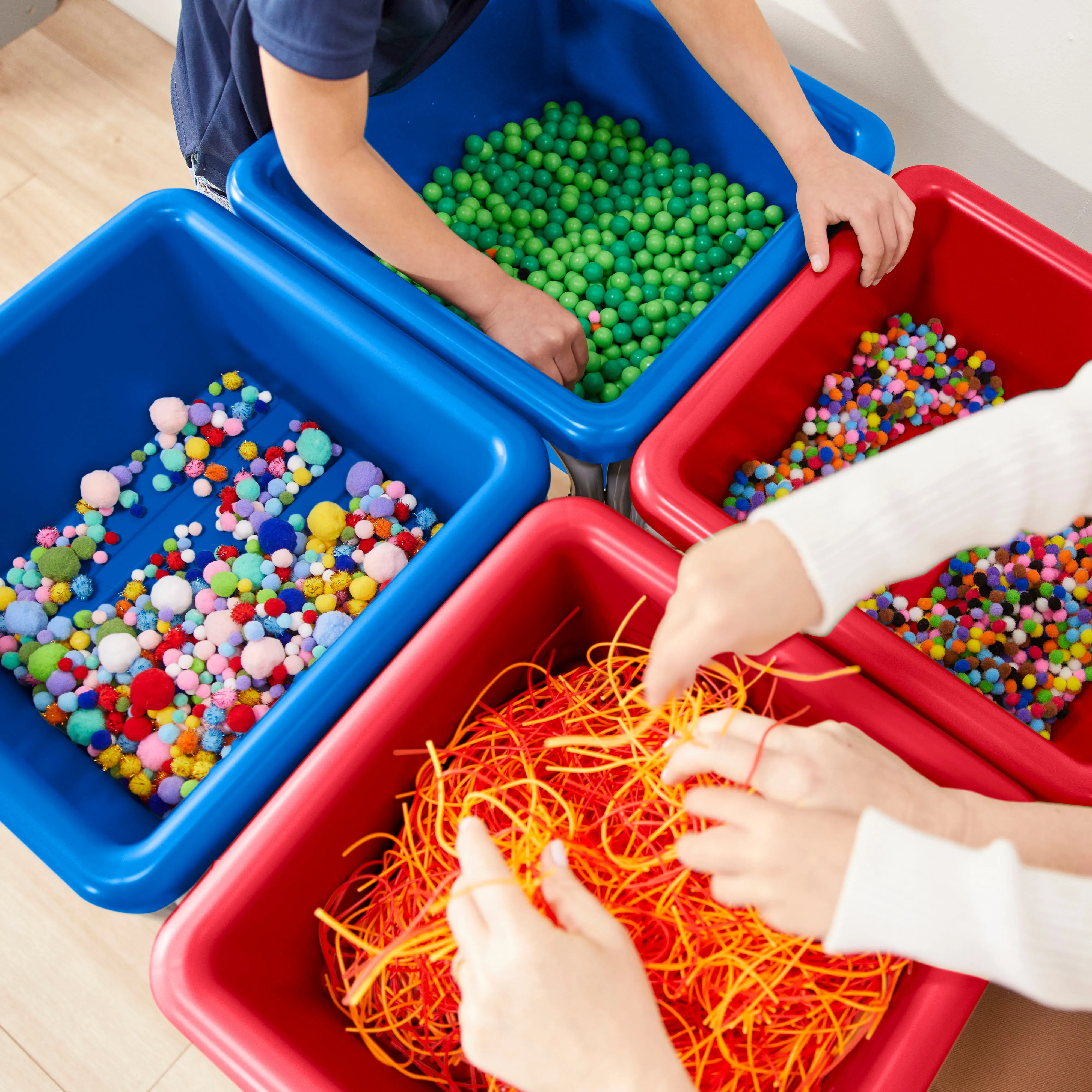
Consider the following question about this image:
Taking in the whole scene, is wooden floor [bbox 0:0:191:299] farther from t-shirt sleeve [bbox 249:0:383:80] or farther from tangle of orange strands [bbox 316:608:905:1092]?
tangle of orange strands [bbox 316:608:905:1092]

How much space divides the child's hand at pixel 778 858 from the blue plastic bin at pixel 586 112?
0.34 m

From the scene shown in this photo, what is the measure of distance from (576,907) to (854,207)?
0.62 meters

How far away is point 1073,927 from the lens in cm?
46

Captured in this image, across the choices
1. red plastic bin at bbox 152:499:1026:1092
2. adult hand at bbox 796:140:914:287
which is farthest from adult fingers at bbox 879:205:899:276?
red plastic bin at bbox 152:499:1026:1092

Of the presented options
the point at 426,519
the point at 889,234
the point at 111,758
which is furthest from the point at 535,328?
the point at 111,758

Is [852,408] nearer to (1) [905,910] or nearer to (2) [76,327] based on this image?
(1) [905,910]

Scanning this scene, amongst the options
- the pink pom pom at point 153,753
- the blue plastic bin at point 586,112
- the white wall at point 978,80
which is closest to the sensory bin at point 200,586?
the pink pom pom at point 153,753

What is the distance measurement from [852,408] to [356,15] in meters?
0.57

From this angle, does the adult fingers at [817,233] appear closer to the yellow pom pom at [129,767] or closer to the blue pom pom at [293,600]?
the blue pom pom at [293,600]

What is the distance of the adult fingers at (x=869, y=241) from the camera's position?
0.78 m

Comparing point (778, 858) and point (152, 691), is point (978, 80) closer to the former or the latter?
point (778, 858)

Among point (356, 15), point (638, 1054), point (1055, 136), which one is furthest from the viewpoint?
point (1055, 136)

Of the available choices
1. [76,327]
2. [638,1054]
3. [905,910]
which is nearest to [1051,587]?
[905,910]

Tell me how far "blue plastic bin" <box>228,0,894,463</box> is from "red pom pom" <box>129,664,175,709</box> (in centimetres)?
38
